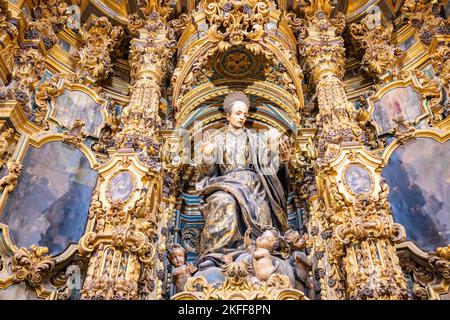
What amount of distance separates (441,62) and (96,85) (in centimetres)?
670

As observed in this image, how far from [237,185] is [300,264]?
1793 mm

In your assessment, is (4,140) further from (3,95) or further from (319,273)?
(319,273)

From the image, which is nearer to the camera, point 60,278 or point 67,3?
point 60,278

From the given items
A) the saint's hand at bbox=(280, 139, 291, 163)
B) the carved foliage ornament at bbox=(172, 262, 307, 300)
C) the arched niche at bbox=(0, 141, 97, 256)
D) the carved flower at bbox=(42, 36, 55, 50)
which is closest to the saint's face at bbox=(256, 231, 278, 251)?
the carved foliage ornament at bbox=(172, 262, 307, 300)

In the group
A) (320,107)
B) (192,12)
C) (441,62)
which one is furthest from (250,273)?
(192,12)

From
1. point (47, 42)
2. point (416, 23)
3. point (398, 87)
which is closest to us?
point (47, 42)

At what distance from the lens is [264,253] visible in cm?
631

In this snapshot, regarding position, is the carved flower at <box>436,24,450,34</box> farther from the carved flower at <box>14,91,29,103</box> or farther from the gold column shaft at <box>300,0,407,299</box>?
the carved flower at <box>14,91,29,103</box>

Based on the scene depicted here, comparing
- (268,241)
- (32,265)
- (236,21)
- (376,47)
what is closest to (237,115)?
(236,21)

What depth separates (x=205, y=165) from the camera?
8.33 metres

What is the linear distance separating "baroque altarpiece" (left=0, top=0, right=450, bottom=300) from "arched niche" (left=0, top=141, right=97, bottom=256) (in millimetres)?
23

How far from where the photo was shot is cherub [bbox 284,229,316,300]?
6398 millimetres
